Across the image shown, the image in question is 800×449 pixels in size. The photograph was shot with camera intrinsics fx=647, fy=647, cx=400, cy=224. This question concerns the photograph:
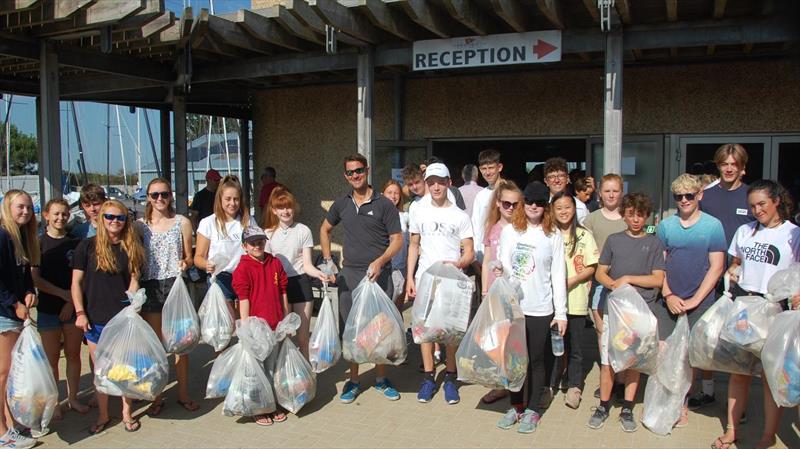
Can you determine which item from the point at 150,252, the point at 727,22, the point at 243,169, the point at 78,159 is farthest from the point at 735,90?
the point at 78,159

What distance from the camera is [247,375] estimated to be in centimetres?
420

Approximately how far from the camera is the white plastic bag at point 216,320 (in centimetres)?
452

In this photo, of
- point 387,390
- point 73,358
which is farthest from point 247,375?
point 73,358

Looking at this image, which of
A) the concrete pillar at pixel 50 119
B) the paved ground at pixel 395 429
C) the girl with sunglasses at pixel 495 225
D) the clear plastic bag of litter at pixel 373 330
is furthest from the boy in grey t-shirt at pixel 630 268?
the concrete pillar at pixel 50 119

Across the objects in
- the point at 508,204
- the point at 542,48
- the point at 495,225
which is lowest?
the point at 495,225

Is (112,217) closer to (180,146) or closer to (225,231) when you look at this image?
(225,231)

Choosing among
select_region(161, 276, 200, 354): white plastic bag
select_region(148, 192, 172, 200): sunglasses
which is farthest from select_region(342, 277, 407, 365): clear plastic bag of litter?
select_region(148, 192, 172, 200): sunglasses

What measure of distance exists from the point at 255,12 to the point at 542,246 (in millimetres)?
4942

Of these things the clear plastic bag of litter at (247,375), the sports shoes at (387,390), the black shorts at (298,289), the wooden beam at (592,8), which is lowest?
the sports shoes at (387,390)

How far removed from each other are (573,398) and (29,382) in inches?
138

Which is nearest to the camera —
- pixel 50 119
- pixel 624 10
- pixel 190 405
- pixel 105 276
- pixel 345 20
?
pixel 105 276

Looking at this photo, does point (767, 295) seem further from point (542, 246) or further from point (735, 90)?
point (735, 90)

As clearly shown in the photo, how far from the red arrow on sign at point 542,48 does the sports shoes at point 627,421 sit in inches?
160

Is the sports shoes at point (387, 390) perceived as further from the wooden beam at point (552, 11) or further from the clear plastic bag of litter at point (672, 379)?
the wooden beam at point (552, 11)
